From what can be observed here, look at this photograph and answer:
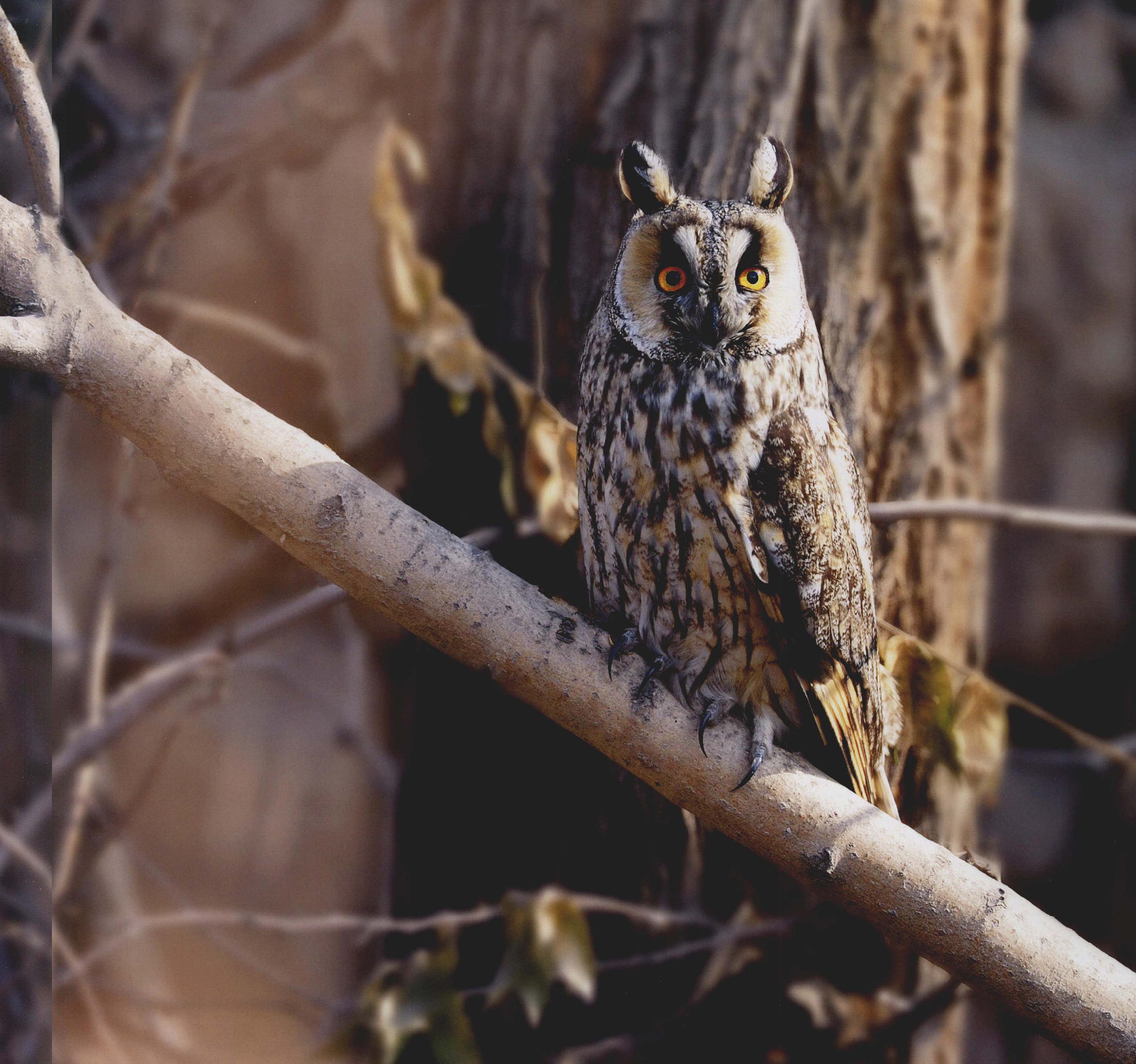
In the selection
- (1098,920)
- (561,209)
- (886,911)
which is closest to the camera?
(886,911)

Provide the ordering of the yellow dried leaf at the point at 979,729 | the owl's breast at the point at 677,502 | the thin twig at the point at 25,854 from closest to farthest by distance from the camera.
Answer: the owl's breast at the point at 677,502
the yellow dried leaf at the point at 979,729
the thin twig at the point at 25,854

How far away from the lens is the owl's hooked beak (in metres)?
0.85

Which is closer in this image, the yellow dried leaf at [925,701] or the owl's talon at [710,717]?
the owl's talon at [710,717]

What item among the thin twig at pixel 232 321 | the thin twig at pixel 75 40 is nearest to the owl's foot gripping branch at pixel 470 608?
the thin twig at pixel 232 321

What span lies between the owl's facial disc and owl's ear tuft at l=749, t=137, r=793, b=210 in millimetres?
14

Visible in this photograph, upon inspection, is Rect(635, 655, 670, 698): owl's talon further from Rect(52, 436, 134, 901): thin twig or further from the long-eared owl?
Rect(52, 436, 134, 901): thin twig

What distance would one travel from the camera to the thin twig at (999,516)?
1022 millimetres

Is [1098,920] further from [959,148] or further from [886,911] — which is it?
[959,148]

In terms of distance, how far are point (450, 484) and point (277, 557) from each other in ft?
0.77

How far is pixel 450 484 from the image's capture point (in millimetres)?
1063

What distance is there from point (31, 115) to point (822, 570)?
80 cm

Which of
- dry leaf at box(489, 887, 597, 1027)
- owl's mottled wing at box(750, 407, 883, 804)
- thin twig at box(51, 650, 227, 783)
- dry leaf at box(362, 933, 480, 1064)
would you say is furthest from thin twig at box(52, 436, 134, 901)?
owl's mottled wing at box(750, 407, 883, 804)

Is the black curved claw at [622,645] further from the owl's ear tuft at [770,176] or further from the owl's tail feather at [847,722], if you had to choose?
the owl's ear tuft at [770,176]

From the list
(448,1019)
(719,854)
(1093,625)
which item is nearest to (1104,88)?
(1093,625)
